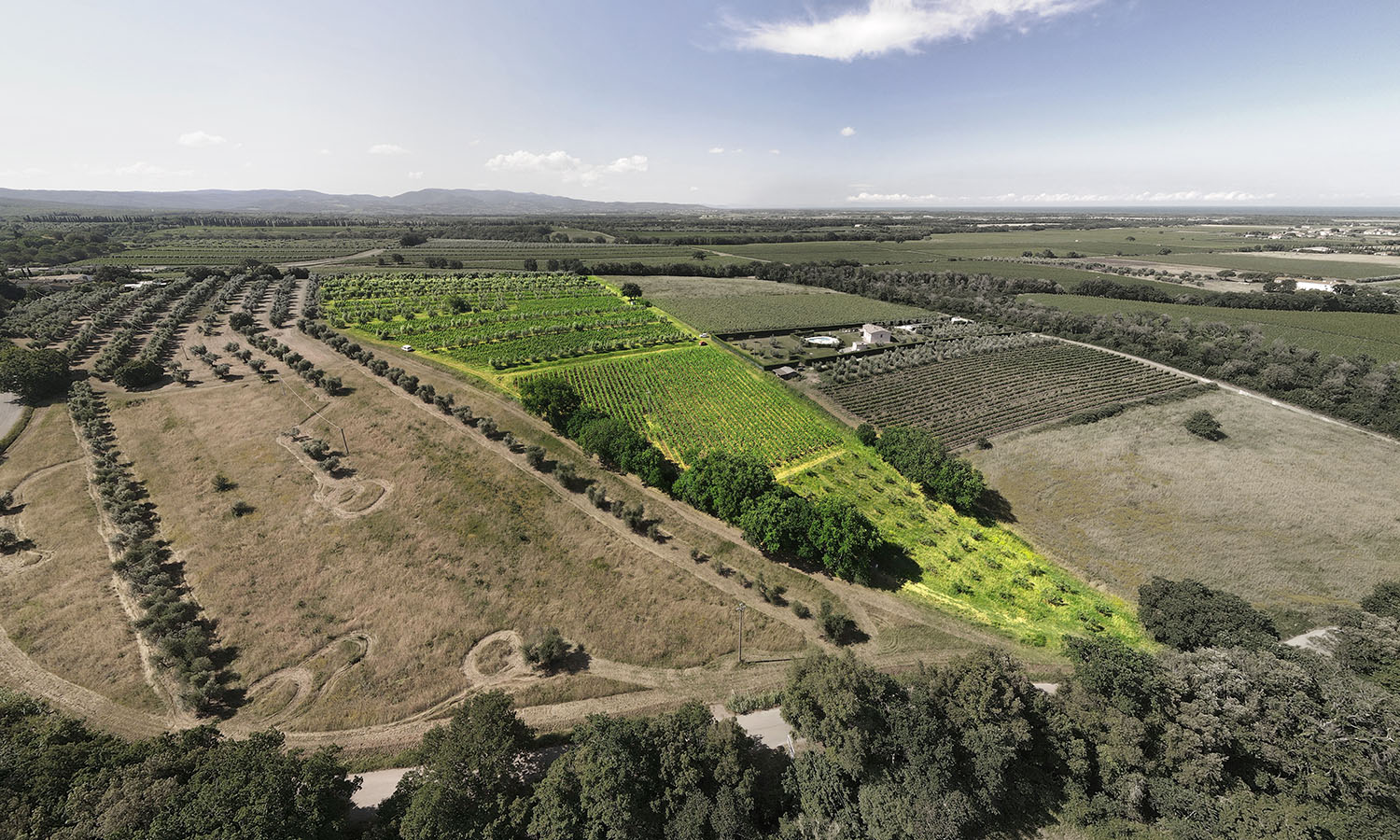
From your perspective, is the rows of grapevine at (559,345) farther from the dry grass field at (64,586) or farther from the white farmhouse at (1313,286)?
the white farmhouse at (1313,286)

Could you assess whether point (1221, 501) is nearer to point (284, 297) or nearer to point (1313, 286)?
point (1313, 286)

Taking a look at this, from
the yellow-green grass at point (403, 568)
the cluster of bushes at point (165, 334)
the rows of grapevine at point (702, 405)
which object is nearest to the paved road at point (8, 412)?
the cluster of bushes at point (165, 334)

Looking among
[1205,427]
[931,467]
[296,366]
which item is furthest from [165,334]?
[1205,427]

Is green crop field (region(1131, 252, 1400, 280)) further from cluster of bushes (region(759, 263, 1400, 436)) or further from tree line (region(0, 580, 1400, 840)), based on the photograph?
tree line (region(0, 580, 1400, 840))

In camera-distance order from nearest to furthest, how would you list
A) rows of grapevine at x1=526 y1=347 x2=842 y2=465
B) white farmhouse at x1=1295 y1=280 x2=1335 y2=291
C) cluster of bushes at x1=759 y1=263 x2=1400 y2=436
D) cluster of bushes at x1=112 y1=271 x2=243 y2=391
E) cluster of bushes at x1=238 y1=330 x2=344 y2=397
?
rows of grapevine at x1=526 y1=347 x2=842 y2=465
cluster of bushes at x1=759 y1=263 x2=1400 y2=436
cluster of bushes at x1=112 y1=271 x2=243 y2=391
cluster of bushes at x1=238 y1=330 x2=344 y2=397
white farmhouse at x1=1295 y1=280 x2=1335 y2=291

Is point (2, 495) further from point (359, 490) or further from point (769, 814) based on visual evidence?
point (769, 814)

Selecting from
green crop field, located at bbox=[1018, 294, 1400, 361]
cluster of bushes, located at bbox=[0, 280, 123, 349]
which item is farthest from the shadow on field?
cluster of bushes, located at bbox=[0, 280, 123, 349]
